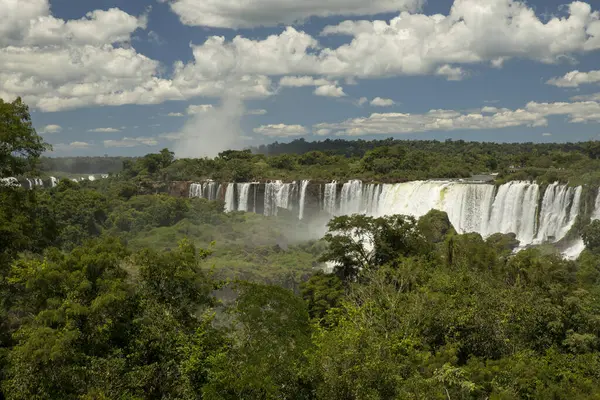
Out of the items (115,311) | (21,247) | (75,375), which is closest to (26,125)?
(21,247)

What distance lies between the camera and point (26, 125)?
1872cm

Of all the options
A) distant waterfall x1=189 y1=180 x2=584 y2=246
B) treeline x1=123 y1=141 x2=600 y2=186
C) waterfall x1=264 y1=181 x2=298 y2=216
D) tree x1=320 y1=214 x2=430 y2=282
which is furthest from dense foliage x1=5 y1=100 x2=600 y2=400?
waterfall x1=264 y1=181 x2=298 y2=216

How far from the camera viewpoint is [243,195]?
68938 mm

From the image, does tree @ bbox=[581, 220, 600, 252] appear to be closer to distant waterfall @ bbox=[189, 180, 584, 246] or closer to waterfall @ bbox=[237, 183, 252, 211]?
distant waterfall @ bbox=[189, 180, 584, 246]

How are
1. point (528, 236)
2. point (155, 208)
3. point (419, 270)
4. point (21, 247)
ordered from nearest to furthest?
1. point (21, 247)
2. point (419, 270)
3. point (528, 236)
4. point (155, 208)

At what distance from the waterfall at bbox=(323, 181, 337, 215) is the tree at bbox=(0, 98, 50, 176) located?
42.7 metres

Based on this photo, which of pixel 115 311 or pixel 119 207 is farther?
pixel 119 207

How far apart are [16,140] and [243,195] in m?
51.0

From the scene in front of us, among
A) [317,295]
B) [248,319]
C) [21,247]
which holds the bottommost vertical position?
[317,295]

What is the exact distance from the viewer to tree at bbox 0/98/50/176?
17.7 m

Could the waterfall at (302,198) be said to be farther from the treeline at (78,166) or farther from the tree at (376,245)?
the treeline at (78,166)

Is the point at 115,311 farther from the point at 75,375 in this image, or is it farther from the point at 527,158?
the point at 527,158

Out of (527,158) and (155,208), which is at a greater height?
(527,158)

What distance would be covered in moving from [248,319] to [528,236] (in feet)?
105
